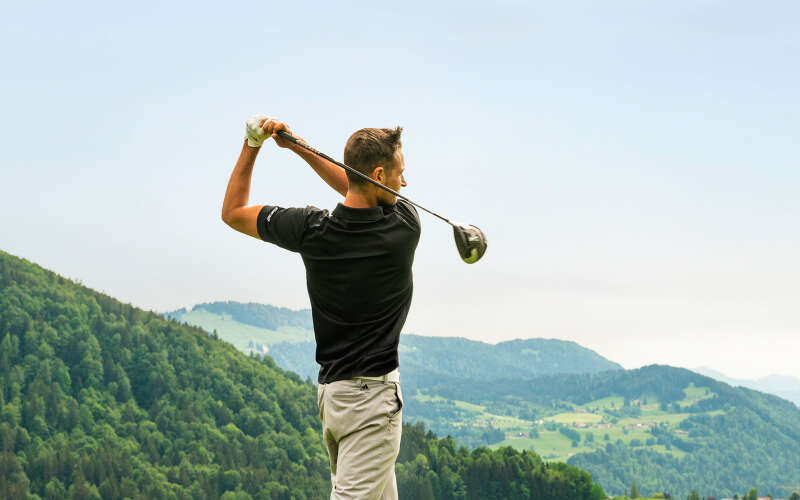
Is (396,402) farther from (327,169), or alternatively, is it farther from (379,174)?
(327,169)

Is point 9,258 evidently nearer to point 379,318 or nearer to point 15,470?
point 15,470

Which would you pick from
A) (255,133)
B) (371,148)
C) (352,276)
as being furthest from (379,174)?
(255,133)

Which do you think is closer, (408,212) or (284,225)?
(284,225)

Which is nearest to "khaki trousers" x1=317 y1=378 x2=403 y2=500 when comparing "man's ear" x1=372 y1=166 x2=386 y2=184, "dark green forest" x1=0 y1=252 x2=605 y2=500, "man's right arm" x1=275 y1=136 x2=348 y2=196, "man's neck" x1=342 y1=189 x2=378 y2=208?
"man's neck" x1=342 y1=189 x2=378 y2=208

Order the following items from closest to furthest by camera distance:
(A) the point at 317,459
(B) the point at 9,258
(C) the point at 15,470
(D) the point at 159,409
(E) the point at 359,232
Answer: (E) the point at 359,232 → (C) the point at 15,470 → (A) the point at 317,459 → (D) the point at 159,409 → (B) the point at 9,258

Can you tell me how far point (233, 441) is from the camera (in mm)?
145125

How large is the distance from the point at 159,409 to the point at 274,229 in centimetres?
15908

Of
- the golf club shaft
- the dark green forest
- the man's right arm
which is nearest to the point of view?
the golf club shaft

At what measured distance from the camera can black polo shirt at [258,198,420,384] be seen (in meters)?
3.98

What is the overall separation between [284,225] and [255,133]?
1.44 ft

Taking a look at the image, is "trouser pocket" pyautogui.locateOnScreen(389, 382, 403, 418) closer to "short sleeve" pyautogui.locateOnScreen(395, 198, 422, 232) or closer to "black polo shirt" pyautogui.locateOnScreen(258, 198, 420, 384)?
"black polo shirt" pyautogui.locateOnScreen(258, 198, 420, 384)

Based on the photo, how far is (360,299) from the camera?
3.99 m

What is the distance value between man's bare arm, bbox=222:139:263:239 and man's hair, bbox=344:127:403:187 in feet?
1.63

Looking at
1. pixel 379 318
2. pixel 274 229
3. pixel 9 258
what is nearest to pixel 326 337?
pixel 379 318
